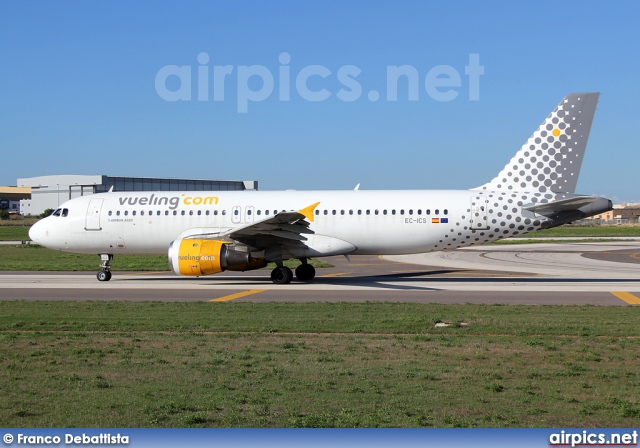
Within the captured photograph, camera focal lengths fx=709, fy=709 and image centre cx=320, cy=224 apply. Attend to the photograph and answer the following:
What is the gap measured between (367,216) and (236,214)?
4989 millimetres

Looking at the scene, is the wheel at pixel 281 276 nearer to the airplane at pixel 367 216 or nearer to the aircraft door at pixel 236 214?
the airplane at pixel 367 216

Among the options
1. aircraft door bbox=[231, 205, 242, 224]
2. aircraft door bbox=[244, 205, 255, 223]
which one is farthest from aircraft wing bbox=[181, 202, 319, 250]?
aircraft door bbox=[244, 205, 255, 223]

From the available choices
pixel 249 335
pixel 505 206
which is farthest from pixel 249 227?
pixel 249 335

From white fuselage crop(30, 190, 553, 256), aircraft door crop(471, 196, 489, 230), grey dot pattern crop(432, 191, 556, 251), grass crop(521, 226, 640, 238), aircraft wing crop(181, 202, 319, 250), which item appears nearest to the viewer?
aircraft wing crop(181, 202, 319, 250)

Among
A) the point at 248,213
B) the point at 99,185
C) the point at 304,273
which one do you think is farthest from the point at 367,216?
the point at 99,185

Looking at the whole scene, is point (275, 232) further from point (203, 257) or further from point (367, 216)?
point (367, 216)

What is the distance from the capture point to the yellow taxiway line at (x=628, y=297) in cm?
1888

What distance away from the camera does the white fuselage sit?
25062mm

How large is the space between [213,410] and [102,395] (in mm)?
1580

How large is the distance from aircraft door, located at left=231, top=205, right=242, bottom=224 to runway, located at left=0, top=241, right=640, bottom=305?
90.8 inches

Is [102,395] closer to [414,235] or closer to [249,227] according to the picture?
[249,227]

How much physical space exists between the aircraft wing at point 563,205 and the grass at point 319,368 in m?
7.45

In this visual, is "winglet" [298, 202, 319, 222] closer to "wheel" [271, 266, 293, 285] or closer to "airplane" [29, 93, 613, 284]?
"airplane" [29, 93, 613, 284]

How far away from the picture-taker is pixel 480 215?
81.9 feet
